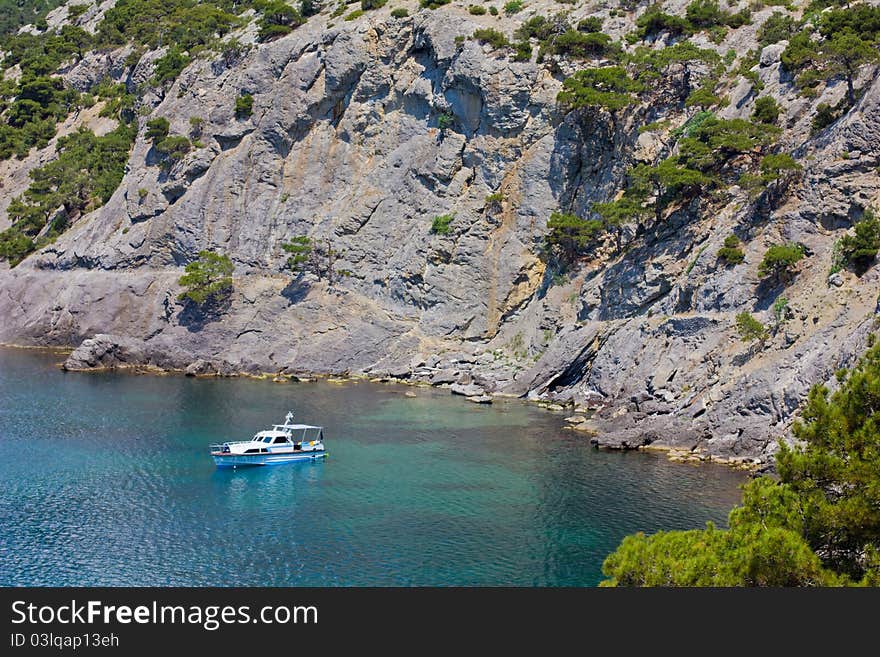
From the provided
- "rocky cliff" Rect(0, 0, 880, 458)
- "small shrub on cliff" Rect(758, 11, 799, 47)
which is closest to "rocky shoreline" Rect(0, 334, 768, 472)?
"rocky cliff" Rect(0, 0, 880, 458)

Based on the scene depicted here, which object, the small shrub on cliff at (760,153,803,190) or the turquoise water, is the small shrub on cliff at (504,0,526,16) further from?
the turquoise water

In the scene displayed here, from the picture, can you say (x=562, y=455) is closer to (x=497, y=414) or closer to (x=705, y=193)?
(x=497, y=414)

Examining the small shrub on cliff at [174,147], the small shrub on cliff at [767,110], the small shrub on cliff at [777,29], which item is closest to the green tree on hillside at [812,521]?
the small shrub on cliff at [767,110]

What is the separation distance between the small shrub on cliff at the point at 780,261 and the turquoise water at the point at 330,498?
17.1 m

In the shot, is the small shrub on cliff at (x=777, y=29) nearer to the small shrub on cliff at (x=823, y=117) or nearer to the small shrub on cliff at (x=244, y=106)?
the small shrub on cliff at (x=823, y=117)

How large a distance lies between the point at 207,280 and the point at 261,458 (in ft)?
147

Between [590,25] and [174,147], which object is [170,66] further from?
[590,25]

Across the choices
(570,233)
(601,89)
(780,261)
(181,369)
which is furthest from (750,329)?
(181,369)

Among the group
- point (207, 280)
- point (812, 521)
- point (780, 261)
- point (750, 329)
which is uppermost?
point (780, 261)

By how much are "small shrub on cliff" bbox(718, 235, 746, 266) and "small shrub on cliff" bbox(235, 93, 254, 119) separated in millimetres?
63464

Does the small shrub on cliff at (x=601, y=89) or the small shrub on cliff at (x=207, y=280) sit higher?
the small shrub on cliff at (x=601, y=89)

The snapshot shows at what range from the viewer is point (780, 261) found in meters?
59.2

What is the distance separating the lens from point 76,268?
10475 centimetres

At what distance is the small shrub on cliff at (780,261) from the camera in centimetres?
5881
